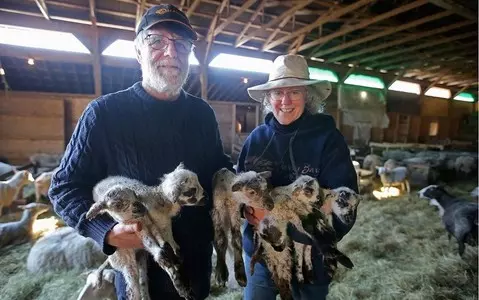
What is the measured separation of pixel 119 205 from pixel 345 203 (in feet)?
3.72

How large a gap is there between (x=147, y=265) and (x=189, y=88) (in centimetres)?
951

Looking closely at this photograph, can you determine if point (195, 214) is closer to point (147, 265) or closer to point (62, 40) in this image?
point (147, 265)

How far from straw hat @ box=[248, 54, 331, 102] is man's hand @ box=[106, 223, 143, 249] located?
1.12 meters

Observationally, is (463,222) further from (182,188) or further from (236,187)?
(182,188)

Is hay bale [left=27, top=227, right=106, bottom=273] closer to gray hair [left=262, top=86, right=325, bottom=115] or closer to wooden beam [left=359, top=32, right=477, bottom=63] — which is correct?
gray hair [left=262, top=86, right=325, bottom=115]

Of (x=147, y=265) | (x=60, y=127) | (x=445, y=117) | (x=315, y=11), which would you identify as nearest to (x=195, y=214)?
(x=147, y=265)

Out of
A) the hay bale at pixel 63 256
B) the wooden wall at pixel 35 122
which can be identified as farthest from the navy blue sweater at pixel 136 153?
the wooden wall at pixel 35 122

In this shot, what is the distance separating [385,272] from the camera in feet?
12.7

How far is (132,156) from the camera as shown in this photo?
136cm

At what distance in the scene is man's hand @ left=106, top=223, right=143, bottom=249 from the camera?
1.20m

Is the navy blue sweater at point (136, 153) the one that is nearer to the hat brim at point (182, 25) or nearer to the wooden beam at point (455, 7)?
the hat brim at point (182, 25)

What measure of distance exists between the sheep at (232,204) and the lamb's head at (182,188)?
20 cm

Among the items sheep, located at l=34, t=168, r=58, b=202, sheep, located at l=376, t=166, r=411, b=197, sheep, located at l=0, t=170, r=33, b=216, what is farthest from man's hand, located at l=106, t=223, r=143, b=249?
sheep, located at l=376, t=166, r=411, b=197

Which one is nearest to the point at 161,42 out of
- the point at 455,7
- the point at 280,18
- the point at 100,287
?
the point at 100,287
